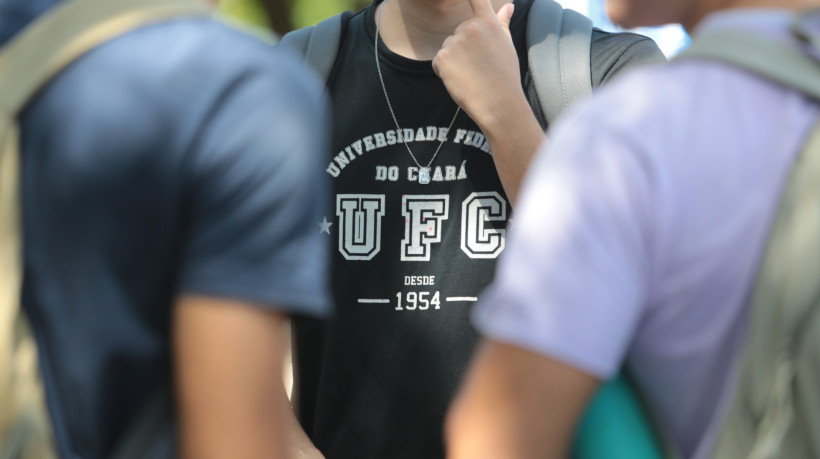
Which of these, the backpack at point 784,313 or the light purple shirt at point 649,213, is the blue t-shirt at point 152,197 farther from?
the backpack at point 784,313

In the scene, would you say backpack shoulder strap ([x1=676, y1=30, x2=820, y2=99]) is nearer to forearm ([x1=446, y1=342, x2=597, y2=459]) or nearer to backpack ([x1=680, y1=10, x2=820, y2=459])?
backpack ([x1=680, y1=10, x2=820, y2=459])

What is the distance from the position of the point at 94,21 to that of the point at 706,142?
71 cm

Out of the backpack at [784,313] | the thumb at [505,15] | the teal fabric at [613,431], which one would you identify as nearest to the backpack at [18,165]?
the teal fabric at [613,431]

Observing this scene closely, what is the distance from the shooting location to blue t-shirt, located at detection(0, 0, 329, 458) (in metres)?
1.08

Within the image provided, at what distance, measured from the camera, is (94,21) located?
1.11 meters

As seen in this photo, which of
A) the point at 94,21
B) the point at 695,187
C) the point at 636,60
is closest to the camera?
the point at 695,187

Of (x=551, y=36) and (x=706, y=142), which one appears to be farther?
(x=551, y=36)

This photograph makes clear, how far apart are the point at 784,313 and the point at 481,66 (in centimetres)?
110

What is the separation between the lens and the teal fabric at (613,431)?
1123 mm

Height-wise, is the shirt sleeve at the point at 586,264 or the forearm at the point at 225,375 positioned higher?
the shirt sleeve at the point at 586,264

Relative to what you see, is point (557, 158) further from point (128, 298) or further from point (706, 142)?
point (128, 298)

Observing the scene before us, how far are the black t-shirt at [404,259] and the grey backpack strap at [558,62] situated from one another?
2.2 inches

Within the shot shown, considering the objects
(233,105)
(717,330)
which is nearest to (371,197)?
(233,105)

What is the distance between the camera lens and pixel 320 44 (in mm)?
2174
